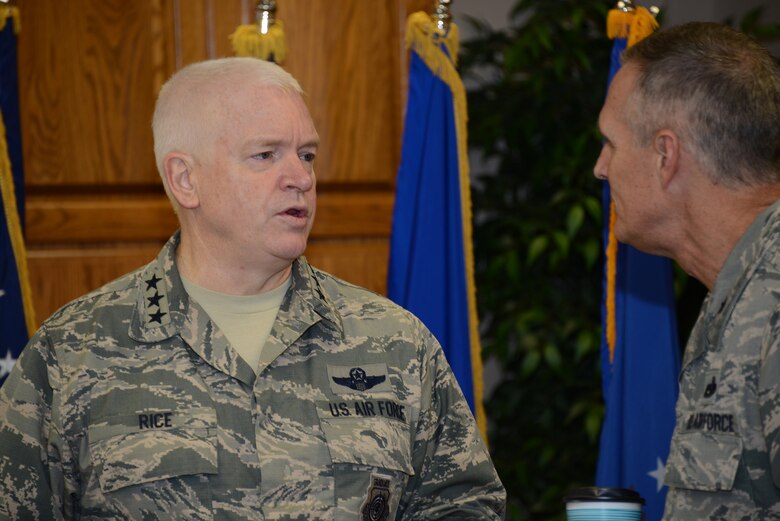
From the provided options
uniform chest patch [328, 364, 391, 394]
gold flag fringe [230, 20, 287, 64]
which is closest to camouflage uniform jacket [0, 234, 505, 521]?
uniform chest patch [328, 364, 391, 394]

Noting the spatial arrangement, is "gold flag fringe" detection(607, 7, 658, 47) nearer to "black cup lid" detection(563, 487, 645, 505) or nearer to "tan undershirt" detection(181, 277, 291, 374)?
"tan undershirt" detection(181, 277, 291, 374)

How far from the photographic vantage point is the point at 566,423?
3.49 m

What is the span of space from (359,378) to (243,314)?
0.25m

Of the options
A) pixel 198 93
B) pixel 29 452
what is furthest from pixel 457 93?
pixel 29 452

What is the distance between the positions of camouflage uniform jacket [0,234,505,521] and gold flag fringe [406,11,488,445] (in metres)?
0.99

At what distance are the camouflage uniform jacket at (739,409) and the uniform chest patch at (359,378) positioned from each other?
532mm

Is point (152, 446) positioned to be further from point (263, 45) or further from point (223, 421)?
point (263, 45)

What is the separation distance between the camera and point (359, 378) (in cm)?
183

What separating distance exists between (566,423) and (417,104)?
1.28 m

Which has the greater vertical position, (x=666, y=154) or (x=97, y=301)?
(x=666, y=154)

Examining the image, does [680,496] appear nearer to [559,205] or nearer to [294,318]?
[294,318]

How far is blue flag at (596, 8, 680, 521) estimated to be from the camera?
274 cm

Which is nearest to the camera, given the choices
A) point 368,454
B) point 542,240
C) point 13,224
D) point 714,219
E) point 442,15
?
point 368,454

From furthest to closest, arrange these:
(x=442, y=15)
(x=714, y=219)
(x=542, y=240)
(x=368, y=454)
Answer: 1. (x=542, y=240)
2. (x=442, y=15)
3. (x=714, y=219)
4. (x=368, y=454)
